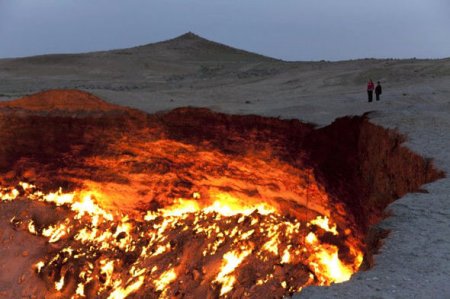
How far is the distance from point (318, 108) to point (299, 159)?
3.54ft

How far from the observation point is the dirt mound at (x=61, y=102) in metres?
10.1

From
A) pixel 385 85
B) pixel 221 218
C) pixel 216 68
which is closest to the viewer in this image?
pixel 221 218

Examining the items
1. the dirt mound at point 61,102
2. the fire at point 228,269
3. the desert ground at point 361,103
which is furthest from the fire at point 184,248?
the dirt mound at point 61,102

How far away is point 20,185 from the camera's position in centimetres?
1083

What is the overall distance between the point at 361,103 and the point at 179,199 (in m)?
4.22

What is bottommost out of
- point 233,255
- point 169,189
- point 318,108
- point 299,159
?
point 233,255

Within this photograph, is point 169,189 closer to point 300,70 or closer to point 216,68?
point 300,70

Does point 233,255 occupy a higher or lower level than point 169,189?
lower

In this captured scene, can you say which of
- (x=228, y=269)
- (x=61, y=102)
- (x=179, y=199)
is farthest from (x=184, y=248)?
(x=61, y=102)

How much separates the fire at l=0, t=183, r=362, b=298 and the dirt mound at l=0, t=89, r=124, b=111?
6.26 feet

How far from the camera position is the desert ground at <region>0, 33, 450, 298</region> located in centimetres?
306

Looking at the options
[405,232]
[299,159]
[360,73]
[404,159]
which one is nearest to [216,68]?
[360,73]

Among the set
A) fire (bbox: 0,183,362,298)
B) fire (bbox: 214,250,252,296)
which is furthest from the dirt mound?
fire (bbox: 214,250,252,296)

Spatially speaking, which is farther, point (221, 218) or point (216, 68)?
point (216, 68)
